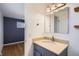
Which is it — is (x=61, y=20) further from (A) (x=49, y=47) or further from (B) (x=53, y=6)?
(A) (x=49, y=47)

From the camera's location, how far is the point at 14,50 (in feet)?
4.91

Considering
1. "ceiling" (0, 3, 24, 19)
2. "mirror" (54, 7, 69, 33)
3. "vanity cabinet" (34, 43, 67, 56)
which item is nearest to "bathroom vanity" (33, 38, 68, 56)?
"vanity cabinet" (34, 43, 67, 56)

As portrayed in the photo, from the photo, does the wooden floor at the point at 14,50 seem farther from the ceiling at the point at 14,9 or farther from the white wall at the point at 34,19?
the ceiling at the point at 14,9

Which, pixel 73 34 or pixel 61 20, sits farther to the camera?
pixel 61 20

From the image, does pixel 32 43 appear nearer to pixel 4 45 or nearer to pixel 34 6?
pixel 4 45

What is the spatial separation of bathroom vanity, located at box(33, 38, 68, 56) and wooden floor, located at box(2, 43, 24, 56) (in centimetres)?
20

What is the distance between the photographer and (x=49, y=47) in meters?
1.45

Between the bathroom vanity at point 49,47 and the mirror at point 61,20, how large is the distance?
0.18 meters

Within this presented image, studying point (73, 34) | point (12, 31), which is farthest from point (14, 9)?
point (73, 34)

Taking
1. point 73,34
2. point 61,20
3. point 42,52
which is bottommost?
point 42,52

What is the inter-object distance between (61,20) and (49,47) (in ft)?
1.39

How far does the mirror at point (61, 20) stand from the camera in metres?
1.47

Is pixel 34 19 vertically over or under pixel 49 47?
over

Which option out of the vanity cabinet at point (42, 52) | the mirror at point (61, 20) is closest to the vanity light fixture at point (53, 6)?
the mirror at point (61, 20)
